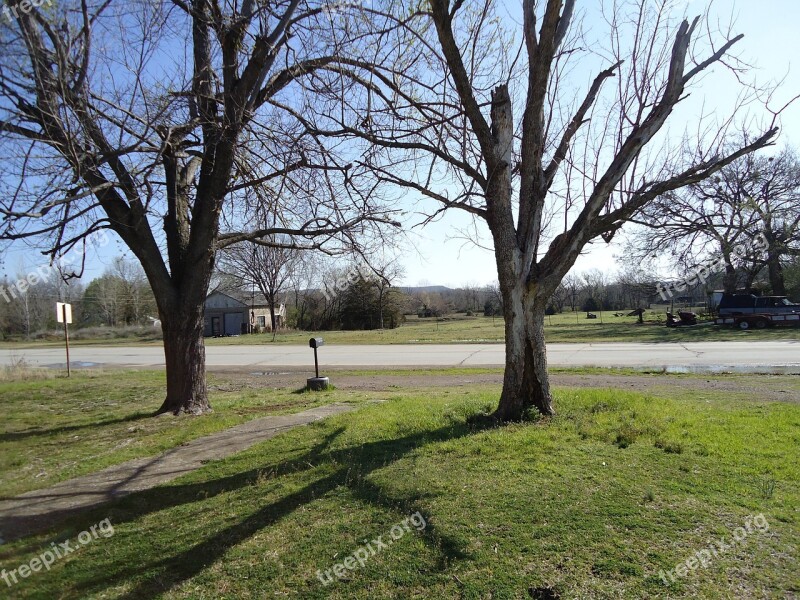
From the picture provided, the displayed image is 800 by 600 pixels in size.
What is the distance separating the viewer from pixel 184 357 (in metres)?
9.15

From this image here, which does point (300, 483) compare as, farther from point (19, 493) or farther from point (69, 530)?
point (19, 493)

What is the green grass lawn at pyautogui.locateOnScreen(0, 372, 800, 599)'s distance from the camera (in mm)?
3281

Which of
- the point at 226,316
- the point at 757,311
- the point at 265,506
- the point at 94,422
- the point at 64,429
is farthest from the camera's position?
the point at 226,316

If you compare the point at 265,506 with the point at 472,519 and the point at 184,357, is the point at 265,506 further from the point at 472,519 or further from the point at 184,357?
the point at 184,357

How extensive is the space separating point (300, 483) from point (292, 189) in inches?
214

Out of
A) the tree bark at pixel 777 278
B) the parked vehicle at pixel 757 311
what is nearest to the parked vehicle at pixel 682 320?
the parked vehicle at pixel 757 311

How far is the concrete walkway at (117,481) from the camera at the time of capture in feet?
15.2

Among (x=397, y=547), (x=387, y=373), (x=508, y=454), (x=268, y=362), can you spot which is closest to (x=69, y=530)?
(x=397, y=547)

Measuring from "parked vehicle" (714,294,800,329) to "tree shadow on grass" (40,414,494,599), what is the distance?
1184 inches

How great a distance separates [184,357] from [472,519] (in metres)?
6.87

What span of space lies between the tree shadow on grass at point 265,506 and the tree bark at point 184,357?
3576 millimetres

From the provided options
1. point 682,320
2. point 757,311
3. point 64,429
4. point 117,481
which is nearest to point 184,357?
point 64,429

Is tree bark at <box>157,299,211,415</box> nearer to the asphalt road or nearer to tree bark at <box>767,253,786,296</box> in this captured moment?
the asphalt road

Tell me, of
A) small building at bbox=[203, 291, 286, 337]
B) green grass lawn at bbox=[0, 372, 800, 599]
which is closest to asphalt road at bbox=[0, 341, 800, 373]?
green grass lawn at bbox=[0, 372, 800, 599]
